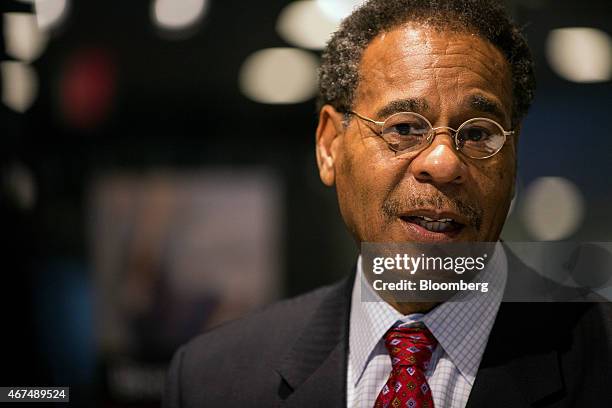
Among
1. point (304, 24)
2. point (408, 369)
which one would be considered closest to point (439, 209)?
point (408, 369)

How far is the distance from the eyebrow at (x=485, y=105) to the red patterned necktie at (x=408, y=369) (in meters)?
0.48

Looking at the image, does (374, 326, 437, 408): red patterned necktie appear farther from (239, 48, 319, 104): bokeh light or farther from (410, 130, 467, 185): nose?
(239, 48, 319, 104): bokeh light

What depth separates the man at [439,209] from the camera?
1585 millimetres

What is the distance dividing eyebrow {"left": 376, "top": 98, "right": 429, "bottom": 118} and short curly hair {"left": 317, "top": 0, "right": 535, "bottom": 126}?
13cm

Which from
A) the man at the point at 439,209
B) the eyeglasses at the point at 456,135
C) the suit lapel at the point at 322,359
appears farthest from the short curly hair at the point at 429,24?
the suit lapel at the point at 322,359

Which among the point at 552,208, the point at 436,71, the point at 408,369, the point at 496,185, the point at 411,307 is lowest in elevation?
the point at 408,369

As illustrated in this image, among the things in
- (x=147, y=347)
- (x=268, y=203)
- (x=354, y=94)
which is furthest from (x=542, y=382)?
(x=147, y=347)

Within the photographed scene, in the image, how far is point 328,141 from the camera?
188 cm

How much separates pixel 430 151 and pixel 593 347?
1.77ft

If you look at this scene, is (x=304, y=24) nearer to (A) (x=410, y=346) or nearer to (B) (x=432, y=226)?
(B) (x=432, y=226)

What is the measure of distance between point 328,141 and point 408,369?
58 cm

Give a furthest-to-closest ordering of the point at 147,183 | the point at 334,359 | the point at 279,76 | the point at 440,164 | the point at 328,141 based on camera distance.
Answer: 1. the point at 147,183
2. the point at 279,76
3. the point at 328,141
4. the point at 334,359
5. the point at 440,164

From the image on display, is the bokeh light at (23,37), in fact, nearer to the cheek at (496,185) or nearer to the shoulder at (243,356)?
the shoulder at (243,356)

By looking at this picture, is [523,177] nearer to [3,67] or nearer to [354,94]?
[354,94]
